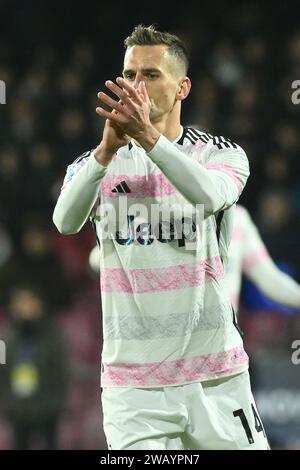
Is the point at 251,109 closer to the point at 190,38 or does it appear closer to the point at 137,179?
the point at 190,38

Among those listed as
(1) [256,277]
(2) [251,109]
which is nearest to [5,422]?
(1) [256,277]

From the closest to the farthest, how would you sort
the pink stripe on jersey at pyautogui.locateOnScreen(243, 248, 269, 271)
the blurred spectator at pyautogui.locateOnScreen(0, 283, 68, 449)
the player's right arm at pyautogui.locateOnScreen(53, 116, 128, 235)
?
the player's right arm at pyautogui.locateOnScreen(53, 116, 128, 235)
the pink stripe on jersey at pyautogui.locateOnScreen(243, 248, 269, 271)
the blurred spectator at pyautogui.locateOnScreen(0, 283, 68, 449)

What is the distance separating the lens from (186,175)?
296cm

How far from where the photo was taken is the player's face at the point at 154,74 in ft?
10.6

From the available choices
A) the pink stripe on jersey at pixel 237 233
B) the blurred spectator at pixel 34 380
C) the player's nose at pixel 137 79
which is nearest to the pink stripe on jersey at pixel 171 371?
the player's nose at pixel 137 79

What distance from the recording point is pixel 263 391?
7078 mm

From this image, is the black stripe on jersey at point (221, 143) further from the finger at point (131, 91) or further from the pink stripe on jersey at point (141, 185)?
the finger at point (131, 91)

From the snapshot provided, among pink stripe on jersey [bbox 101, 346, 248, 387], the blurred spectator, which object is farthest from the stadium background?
pink stripe on jersey [bbox 101, 346, 248, 387]

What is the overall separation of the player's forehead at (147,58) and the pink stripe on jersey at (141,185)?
338 mm

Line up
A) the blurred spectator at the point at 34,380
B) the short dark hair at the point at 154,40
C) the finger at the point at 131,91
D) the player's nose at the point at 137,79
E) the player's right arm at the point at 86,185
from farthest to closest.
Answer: the blurred spectator at the point at 34,380
the short dark hair at the point at 154,40
the player's nose at the point at 137,79
the player's right arm at the point at 86,185
the finger at the point at 131,91

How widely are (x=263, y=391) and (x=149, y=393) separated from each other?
3.97 m

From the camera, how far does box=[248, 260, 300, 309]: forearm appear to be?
522 cm

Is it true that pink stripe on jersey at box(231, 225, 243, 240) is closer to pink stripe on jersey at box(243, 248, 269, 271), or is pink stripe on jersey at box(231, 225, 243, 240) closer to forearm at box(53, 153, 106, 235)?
pink stripe on jersey at box(243, 248, 269, 271)
